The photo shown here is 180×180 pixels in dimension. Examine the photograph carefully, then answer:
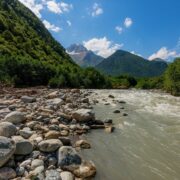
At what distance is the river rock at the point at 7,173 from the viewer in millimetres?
9000

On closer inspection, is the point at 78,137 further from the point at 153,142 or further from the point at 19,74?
the point at 19,74

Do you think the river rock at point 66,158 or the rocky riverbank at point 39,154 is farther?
the river rock at point 66,158

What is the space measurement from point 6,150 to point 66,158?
7.87 ft

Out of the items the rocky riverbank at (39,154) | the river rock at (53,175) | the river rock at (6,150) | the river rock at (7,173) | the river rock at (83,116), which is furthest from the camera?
the river rock at (83,116)

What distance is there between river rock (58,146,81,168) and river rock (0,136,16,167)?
6.14 feet

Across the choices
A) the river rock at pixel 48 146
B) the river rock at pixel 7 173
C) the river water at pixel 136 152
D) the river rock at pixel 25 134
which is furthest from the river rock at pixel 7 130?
the river water at pixel 136 152

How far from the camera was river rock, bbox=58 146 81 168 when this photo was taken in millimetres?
10578

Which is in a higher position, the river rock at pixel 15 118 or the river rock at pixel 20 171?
the river rock at pixel 15 118

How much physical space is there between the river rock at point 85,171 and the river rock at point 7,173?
2264 millimetres

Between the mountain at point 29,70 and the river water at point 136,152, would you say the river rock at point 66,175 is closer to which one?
the river water at point 136,152

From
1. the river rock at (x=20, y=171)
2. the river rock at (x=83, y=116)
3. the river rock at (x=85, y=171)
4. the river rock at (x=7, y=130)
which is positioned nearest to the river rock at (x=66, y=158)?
the river rock at (x=85, y=171)

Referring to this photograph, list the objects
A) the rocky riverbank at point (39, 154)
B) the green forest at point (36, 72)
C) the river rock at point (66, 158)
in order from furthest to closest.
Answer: the green forest at point (36, 72), the river rock at point (66, 158), the rocky riverbank at point (39, 154)

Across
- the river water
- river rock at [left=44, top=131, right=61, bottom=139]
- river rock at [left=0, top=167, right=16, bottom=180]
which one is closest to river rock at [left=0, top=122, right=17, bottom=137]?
river rock at [left=44, top=131, right=61, bottom=139]

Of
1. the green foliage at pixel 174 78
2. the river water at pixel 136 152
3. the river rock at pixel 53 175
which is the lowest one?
the river water at pixel 136 152
